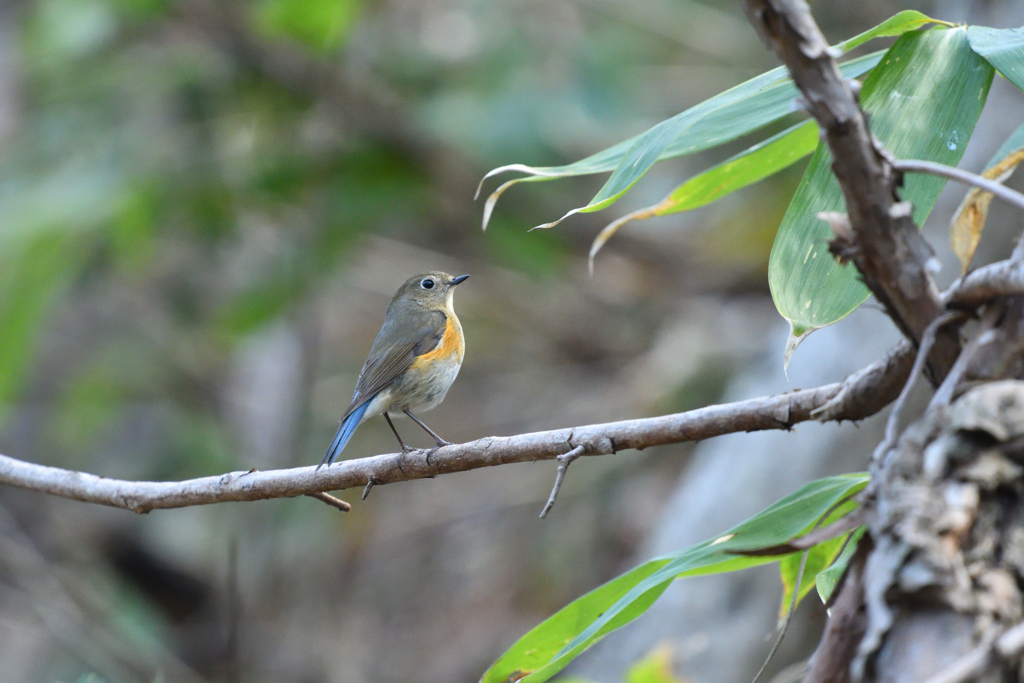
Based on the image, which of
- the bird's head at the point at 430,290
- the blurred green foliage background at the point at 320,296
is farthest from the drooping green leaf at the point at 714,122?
the blurred green foliage background at the point at 320,296

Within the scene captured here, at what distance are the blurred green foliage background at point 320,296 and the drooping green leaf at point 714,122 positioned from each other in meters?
3.55

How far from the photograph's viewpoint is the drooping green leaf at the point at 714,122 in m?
1.47

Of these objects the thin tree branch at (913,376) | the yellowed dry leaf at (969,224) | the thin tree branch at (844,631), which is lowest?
the thin tree branch at (844,631)

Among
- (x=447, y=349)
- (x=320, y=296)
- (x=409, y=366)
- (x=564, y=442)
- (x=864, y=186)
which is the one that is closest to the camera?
(x=864, y=186)

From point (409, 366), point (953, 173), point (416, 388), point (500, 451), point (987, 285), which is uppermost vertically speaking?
point (953, 173)

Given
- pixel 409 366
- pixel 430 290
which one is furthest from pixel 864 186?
pixel 430 290

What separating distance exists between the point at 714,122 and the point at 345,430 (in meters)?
2.03

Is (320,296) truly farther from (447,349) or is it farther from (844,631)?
(844,631)

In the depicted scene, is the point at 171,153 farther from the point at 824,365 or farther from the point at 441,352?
the point at 824,365

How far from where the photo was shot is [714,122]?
1.65 metres

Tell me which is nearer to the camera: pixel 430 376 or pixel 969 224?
pixel 969 224

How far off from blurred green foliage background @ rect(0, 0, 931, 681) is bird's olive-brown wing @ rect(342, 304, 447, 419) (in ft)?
4.95

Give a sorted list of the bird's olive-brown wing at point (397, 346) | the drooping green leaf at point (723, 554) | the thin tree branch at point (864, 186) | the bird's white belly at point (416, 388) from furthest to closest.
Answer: the bird's white belly at point (416, 388) < the bird's olive-brown wing at point (397, 346) < the drooping green leaf at point (723, 554) < the thin tree branch at point (864, 186)

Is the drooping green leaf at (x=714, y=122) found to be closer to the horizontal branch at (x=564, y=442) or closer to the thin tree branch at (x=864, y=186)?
the horizontal branch at (x=564, y=442)
